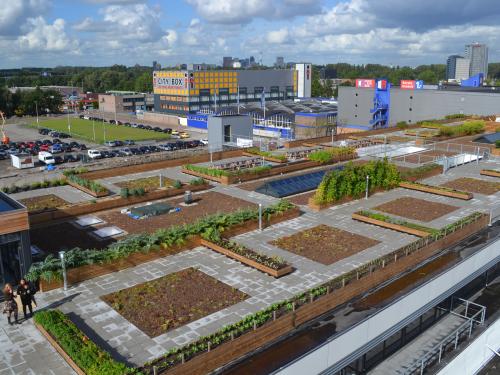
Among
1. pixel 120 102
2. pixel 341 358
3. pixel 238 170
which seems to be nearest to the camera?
pixel 341 358

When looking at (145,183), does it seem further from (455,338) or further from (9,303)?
(455,338)

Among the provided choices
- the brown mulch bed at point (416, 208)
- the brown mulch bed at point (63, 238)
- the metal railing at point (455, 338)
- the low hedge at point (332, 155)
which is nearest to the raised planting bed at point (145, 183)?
the brown mulch bed at point (63, 238)

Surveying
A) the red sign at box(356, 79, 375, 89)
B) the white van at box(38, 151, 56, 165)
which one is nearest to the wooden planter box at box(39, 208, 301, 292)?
the white van at box(38, 151, 56, 165)

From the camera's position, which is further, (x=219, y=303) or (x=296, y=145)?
(x=296, y=145)

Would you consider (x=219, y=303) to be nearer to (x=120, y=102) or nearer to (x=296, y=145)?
(x=296, y=145)

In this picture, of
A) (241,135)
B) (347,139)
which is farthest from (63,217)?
(347,139)

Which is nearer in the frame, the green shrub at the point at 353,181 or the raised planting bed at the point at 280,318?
the raised planting bed at the point at 280,318

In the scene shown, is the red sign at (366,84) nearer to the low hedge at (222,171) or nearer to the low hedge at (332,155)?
the low hedge at (332,155)
